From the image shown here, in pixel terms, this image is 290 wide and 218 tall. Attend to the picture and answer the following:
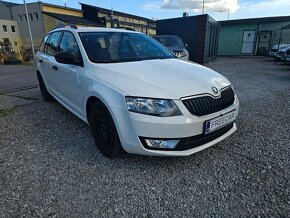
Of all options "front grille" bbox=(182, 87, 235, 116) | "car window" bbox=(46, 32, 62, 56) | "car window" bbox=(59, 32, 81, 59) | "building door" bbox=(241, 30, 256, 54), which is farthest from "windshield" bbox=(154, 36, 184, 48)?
"building door" bbox=(241, 30, 256, 54)

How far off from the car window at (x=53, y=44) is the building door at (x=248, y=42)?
2286 cm

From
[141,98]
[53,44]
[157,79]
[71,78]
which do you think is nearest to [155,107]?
[141,98]

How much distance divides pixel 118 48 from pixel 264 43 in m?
23.3

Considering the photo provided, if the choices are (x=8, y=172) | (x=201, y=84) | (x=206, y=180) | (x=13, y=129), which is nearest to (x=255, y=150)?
(x=206, y=180)

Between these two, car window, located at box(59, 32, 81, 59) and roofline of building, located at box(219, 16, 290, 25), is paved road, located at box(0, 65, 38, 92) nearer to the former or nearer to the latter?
car window, located at box(59, 32, 81, 59)

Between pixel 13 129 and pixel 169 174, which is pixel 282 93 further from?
pixel 13 129

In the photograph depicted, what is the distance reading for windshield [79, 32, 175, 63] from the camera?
2867 mm

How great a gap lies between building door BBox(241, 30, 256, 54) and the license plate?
23.1 meters

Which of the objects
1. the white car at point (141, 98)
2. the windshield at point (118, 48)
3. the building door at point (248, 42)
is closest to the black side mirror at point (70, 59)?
the white car at point (141, 98)

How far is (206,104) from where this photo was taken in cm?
226

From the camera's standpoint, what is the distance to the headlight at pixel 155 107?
2.09 metres

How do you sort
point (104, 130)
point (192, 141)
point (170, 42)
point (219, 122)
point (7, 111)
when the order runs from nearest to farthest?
point (192, 141)
point (219, 122)
point (104, 130)
point (7, 111)
point (170, 42)

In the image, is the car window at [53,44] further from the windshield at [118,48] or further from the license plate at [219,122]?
the license plate at [219,122]

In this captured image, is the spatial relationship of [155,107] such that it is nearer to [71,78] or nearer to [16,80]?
[71,78]
